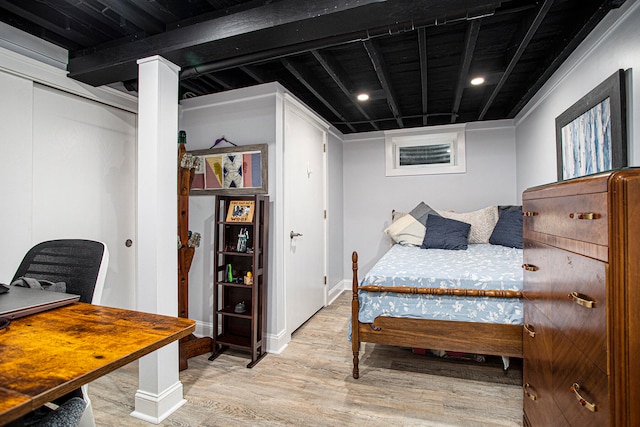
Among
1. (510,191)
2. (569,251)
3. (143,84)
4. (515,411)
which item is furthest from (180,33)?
(510,191)

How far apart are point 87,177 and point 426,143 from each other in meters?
4.04

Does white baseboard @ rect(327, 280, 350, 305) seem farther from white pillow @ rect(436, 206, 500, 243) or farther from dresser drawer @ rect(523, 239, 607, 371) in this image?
dresser drawer @ rect(523, 239, 607, 371)

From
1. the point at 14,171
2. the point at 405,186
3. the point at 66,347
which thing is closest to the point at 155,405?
the point at 66,347

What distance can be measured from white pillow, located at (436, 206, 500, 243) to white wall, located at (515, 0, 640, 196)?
1.58 feet

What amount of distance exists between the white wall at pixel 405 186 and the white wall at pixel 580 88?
321 millimetres

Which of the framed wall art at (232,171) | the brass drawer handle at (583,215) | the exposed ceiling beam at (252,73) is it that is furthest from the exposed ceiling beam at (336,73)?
the brass drawer handle at (583,215)

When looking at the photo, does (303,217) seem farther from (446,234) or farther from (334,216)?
(446,234)

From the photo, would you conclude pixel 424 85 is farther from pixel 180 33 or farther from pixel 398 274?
pixel 180 33

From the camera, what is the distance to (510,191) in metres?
4.14

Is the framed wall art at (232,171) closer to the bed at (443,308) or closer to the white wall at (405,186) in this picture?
the bed at (443,308)

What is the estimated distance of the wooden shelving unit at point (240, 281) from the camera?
2.54 metres

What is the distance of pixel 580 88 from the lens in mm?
2270

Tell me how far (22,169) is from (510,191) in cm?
501

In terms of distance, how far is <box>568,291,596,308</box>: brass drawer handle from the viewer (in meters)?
0.91
